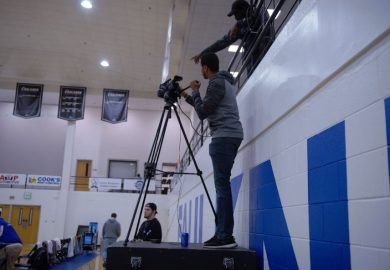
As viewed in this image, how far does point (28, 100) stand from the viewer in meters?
14.9

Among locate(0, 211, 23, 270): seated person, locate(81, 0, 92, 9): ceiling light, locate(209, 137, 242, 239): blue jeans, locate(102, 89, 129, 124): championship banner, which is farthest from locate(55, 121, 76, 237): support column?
locate(209, 137, 242, 239): blue jeans

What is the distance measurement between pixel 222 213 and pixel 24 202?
15.4 metres

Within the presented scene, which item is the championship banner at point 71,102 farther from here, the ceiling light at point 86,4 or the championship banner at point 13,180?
the ceiling light at point 86,4

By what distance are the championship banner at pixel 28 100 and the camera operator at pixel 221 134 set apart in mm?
13203

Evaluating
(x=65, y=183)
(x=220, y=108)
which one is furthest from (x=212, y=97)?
(x=65, y=183)

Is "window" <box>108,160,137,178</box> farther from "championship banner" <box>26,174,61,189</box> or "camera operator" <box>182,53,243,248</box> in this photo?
"camera operator" <box>182,53,243,248</box>

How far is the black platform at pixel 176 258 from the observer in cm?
231

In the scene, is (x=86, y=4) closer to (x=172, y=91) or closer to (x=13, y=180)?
(x=172, y=91)

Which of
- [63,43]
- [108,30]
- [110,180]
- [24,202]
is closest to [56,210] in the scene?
[24,202]

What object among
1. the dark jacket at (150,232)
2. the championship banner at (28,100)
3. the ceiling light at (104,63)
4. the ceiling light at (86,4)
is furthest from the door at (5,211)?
the dark jacket at (150,232)

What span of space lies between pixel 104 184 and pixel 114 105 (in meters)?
3.58

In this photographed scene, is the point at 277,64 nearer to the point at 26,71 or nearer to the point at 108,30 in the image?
the point at 108,30

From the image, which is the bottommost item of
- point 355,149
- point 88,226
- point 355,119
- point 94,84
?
point 88,226

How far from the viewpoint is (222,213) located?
2504 millimetres
